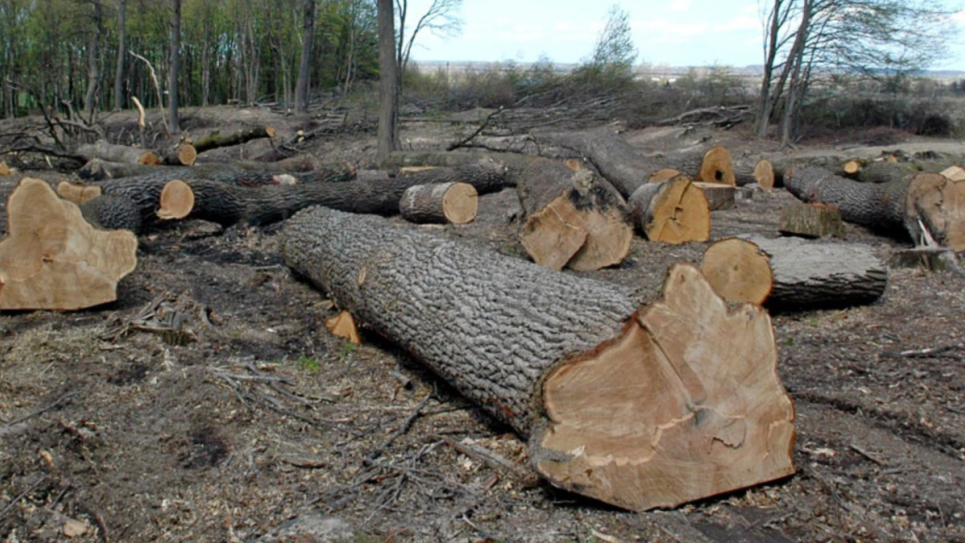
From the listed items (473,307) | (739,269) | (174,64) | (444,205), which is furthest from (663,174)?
(174,64)

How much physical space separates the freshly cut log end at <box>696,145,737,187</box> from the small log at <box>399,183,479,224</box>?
15.7ft

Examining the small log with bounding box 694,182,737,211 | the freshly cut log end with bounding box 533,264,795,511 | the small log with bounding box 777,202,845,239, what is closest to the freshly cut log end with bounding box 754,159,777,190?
the small log with bounding box 694,182,737,211

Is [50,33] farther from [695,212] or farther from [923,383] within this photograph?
[923,383]

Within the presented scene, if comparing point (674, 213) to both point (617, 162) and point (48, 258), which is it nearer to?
point (617, 162)

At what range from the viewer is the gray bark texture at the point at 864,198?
864cm

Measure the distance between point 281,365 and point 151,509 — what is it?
1.75 m

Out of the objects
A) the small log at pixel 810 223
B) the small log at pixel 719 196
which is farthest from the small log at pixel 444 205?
the small log at pixel 719 196

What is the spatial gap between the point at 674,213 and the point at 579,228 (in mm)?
1837

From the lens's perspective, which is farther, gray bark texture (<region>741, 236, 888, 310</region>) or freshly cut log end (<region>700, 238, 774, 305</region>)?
gray bark texture (<region>741, 236, 888, 310</region>)

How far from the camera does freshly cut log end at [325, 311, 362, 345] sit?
5477 millimetres

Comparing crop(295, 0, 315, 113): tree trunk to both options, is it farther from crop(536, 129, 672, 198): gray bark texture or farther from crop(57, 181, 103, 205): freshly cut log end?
crop(57, 181, 103, 205): freshly cut log end

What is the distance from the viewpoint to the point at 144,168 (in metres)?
11.2

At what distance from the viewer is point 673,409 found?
3.18 metres

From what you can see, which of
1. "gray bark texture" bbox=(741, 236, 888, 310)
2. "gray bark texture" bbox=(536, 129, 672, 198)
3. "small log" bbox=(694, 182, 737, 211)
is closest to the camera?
"gray bark texture" bbox=(741, 236, 888, 310)
